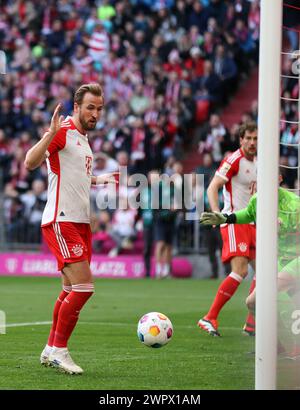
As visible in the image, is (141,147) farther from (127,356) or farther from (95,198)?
(127,356)

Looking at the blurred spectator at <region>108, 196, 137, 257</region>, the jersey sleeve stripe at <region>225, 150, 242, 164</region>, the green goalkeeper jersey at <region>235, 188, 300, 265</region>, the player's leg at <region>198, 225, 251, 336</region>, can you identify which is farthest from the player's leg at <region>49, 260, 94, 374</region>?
the blurred spectator at <region>108, 196, 137, 257</region>

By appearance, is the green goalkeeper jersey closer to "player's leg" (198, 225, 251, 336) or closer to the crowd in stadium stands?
"player's leg" (198, 225, 251, 336)

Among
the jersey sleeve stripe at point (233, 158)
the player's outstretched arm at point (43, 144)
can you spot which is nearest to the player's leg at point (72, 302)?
the player's outstretched arm at point (43, 144)

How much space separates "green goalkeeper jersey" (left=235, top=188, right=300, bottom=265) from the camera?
7.75m

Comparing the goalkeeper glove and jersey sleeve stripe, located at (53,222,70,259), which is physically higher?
the goalkeeper glove

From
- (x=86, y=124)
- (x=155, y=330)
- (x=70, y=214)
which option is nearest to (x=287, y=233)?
(x=155, y=330)

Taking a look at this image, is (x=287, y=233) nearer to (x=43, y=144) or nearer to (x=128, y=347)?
(x=43, y=144)

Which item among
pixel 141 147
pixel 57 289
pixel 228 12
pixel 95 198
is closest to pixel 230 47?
pixel 228 12

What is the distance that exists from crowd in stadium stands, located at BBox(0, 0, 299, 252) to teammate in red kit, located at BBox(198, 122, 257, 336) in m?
9.20

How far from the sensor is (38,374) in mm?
7652

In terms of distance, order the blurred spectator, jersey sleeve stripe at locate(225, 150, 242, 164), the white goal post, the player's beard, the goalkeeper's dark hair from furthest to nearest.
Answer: the blurred spectator < jersey sleeve stripe at locate(225, 150, 242, 164) < the goalkeeper's dark hair < the player's beard < the white goal post

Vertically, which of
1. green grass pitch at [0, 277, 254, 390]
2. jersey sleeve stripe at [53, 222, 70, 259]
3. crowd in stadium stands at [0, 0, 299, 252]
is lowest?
green grass pitch at [0, 277, 254, 390]

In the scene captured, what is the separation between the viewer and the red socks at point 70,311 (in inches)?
313

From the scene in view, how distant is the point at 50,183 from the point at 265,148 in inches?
92.9
